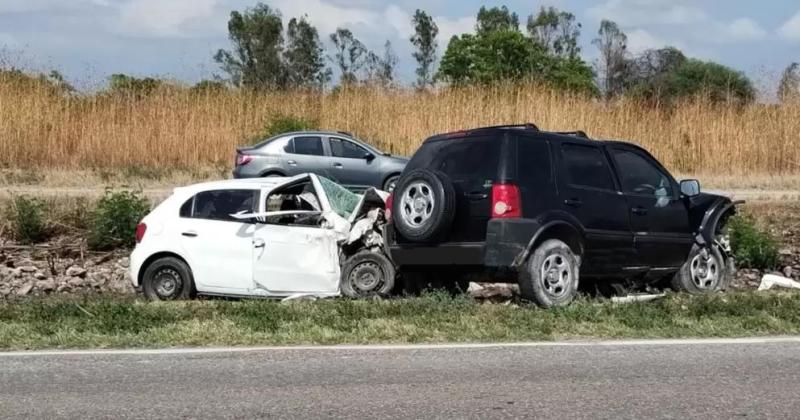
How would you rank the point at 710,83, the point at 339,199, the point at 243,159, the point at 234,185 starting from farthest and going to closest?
the point at 710,83 → the point at 243,159 → the point at 339,199 → the point at 234,185

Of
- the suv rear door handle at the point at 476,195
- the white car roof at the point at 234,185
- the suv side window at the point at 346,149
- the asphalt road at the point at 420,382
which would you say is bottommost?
the asphalt road at the point at 420,382

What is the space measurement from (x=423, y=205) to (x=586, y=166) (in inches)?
73.1

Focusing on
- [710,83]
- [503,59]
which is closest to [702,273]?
[710,83]

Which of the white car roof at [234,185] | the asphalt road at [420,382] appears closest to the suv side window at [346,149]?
the white car roof at [234,185]

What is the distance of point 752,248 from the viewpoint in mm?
15430

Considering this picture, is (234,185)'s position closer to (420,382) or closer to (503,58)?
(420,382)

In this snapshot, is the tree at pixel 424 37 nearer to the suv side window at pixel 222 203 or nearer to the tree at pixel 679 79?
the tree at pixel 679 79

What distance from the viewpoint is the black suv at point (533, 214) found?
10.3m

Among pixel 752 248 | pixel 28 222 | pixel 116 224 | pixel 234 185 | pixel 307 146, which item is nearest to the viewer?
pixel 234 185

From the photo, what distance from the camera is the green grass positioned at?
8.84 meters

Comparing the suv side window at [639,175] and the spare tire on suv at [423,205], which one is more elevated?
the suv side window at [639,175]

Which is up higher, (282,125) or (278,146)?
(282,125)

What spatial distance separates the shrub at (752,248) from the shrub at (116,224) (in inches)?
360

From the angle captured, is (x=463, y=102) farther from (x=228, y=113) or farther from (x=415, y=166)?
(x=415, y=166)
